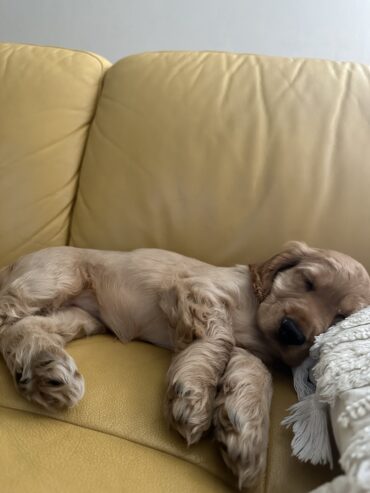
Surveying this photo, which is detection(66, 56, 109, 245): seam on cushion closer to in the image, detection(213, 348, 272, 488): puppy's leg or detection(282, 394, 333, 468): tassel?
detection(213, 348, 272, 488): puppy's leg

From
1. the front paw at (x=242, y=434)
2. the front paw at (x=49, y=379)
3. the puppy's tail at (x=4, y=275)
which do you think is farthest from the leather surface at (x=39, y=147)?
the front paw at (x=242, y=434)

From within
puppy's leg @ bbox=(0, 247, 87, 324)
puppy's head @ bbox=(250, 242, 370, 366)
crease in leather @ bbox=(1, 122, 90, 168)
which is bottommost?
puppy's leg @ bbox=(0, 247, 87, 324)

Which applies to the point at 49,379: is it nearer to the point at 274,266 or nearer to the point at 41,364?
the point at 41,364

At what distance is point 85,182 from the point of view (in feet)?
7.38

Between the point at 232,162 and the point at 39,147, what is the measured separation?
0.82 metres

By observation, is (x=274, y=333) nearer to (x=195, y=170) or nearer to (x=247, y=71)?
(x=195, y=170)

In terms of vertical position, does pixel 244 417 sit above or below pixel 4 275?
→ above

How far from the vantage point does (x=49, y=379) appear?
1.38 meters

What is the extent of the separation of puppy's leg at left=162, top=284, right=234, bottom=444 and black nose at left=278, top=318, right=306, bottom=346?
16cm

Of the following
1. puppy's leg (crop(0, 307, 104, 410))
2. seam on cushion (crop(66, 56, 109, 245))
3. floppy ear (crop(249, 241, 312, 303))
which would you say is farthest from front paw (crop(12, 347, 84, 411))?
seam on cushion (crop(66, 56, 109, 245))

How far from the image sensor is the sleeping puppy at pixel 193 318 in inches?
52.9

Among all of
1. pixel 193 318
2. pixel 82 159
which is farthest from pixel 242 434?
pixel 82 159

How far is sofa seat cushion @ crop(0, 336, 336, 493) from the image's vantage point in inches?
46.3

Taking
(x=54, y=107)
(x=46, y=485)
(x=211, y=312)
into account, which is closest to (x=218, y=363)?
(x=211, y=312)
